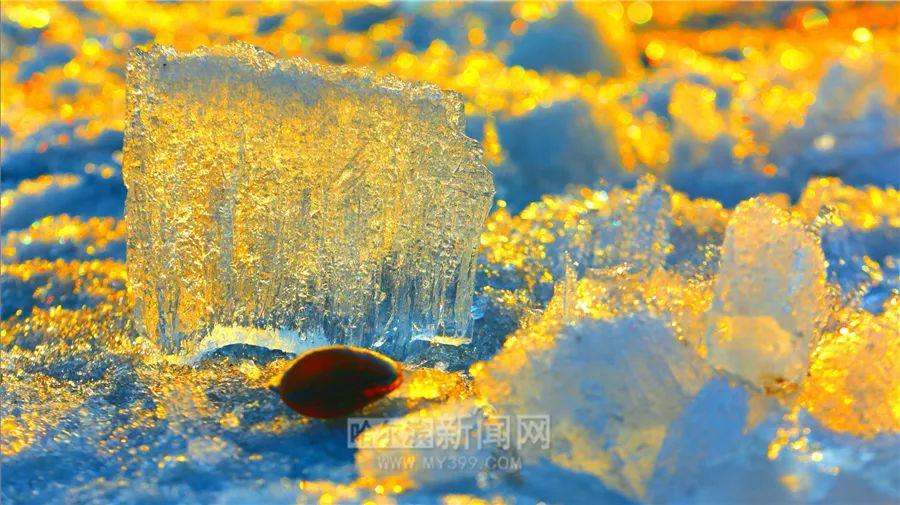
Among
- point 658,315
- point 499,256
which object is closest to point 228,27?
point 499,256

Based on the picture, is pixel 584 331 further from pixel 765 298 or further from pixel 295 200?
pixel 295 200

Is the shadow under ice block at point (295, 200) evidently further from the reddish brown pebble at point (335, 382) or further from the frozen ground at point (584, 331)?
the reddish brown pebble at point (335, 382)

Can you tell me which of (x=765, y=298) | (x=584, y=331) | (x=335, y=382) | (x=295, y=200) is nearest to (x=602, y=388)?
(x=584, y=331)

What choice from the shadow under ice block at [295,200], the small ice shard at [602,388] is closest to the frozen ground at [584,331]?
the small ice shard at [602,388]

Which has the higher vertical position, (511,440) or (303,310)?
(303,310)

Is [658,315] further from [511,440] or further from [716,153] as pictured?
[716,153]
